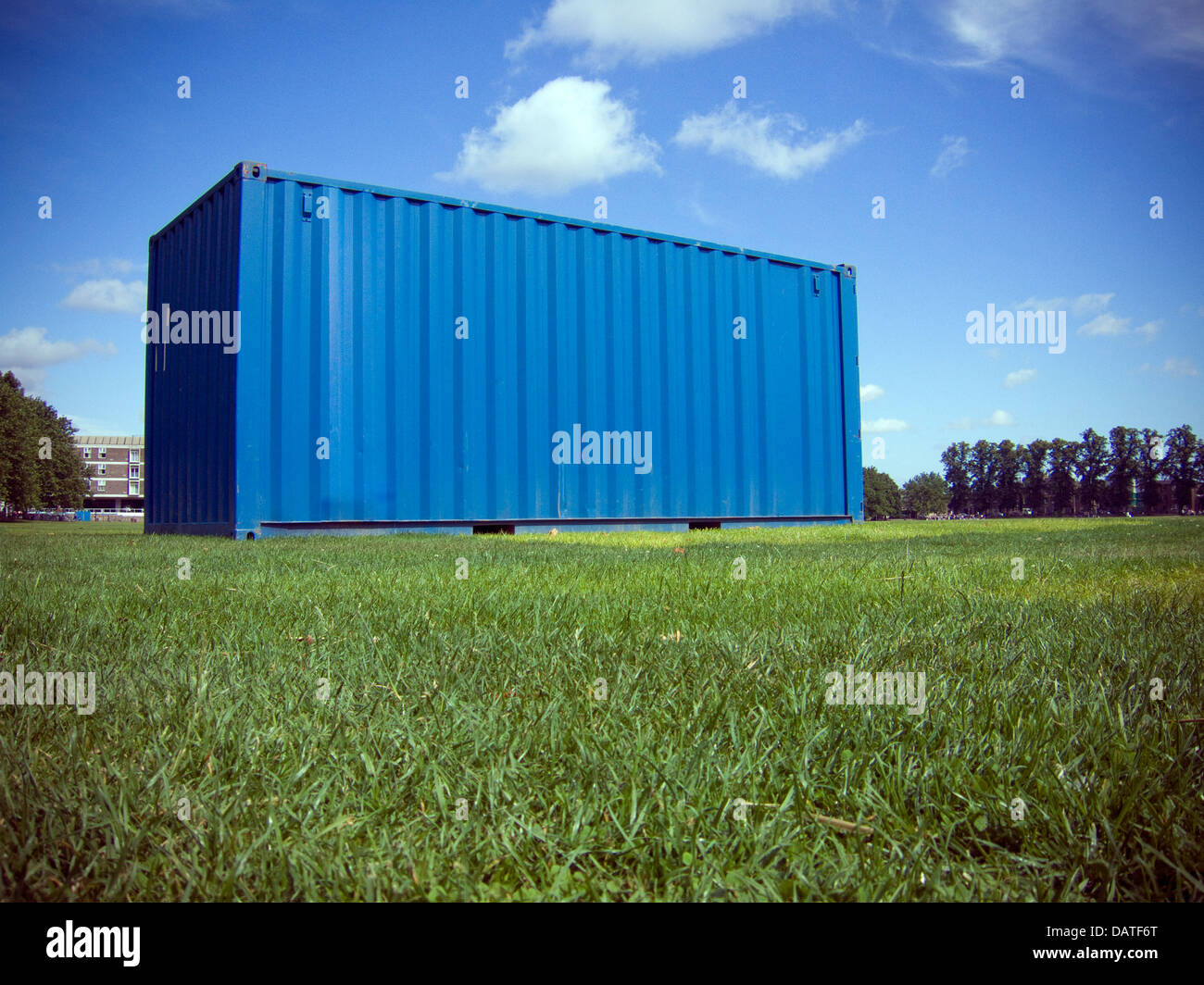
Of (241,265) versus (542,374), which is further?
(542,374)

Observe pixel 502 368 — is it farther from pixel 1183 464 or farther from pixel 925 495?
pixel 925 495

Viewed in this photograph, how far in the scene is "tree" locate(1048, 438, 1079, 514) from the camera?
94188 mm

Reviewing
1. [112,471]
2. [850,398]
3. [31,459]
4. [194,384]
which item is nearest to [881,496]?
[31,459]

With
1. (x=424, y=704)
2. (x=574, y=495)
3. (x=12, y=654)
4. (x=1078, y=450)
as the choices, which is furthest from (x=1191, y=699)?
(x=1078, y=450)

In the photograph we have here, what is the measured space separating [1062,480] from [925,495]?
1066 inches

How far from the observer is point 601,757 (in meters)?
1.52

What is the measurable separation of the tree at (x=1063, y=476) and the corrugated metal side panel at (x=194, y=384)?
101m

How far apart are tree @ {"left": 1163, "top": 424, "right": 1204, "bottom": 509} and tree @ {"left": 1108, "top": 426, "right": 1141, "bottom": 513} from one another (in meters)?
3.63

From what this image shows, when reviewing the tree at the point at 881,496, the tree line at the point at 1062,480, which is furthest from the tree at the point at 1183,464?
the tree at the point at 881,496

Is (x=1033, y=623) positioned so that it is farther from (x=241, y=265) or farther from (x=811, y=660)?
(x=241, y=265)

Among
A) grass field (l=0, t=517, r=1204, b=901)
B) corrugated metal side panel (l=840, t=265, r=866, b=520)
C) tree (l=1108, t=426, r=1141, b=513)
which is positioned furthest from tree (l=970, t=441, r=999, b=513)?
grass field (l=0, t=517, r=1204, b=901)

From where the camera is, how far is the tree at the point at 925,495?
11869 centimetres

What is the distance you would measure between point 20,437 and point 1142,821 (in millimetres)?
50603
